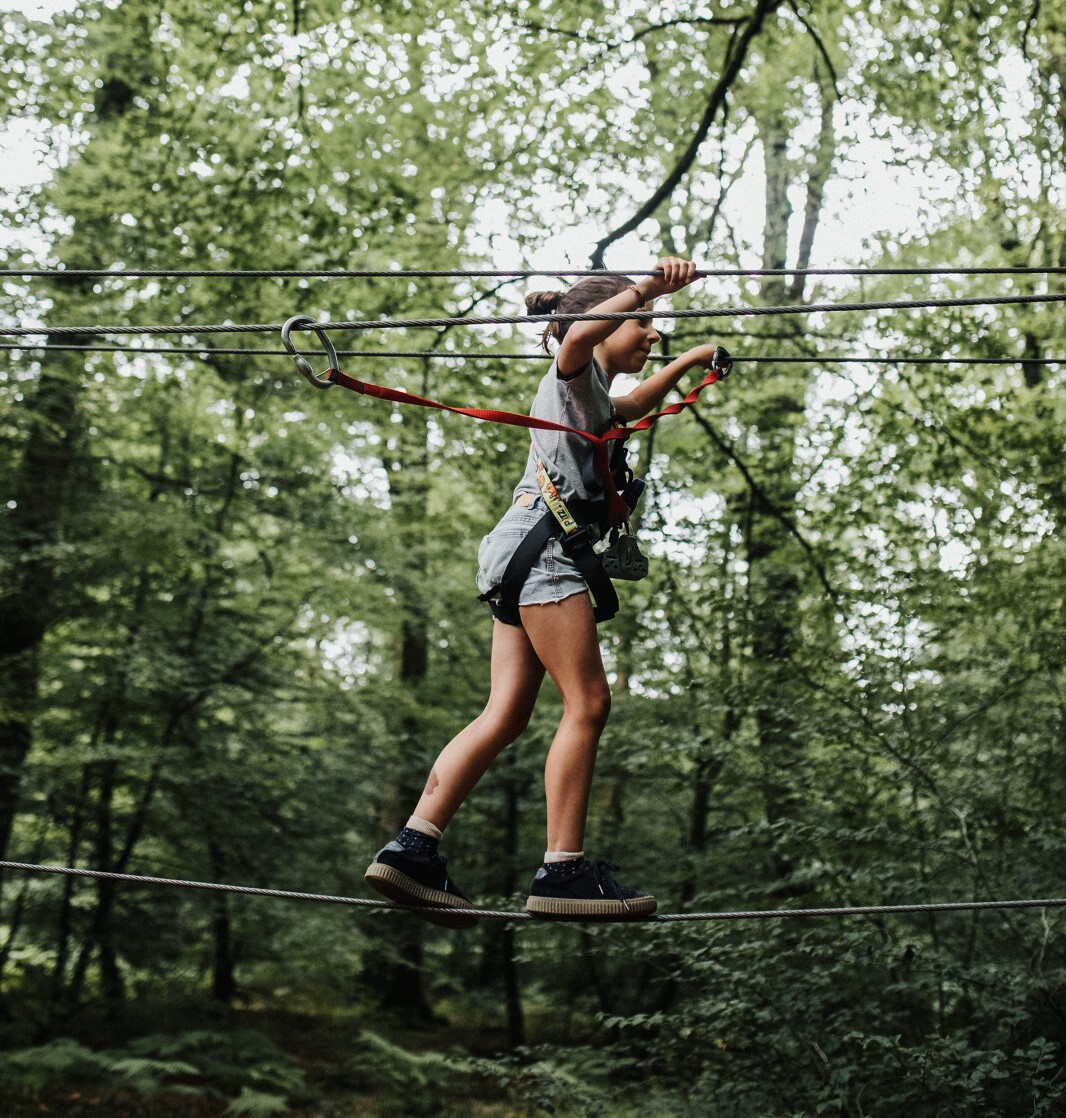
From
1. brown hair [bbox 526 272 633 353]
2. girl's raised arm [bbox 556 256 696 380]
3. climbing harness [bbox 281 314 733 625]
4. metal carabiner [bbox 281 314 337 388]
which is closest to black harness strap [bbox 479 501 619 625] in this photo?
climbing harness [bbox 281 314 733 625]

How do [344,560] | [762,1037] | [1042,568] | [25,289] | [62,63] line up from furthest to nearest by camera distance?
[344,560]
[62,63]
[25,289]
[1042,568]
[762,1037]

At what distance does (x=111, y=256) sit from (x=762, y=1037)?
6.22 m

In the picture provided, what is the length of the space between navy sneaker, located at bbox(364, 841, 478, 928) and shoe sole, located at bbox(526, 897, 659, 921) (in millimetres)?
192

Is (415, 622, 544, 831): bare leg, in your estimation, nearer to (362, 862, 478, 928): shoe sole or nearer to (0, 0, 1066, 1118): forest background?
(362, 862, 478, 928): shoe sole

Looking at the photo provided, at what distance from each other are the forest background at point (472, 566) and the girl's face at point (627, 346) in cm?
298

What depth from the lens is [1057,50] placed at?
760cm

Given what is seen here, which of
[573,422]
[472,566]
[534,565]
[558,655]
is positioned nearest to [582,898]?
[558,655]

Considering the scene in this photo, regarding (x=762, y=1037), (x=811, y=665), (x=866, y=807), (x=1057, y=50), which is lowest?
(x=762, y=1037)

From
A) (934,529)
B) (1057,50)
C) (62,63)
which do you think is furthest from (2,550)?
(1057,50)

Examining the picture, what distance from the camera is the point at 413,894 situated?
92.0 inches

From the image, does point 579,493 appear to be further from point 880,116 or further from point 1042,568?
point 880,116

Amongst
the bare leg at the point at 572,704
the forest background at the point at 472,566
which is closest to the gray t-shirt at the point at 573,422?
the bare leg at the point at 572,704

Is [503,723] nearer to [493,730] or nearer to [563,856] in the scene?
[493,730]

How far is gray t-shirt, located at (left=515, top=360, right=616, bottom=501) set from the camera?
7.69 ft
